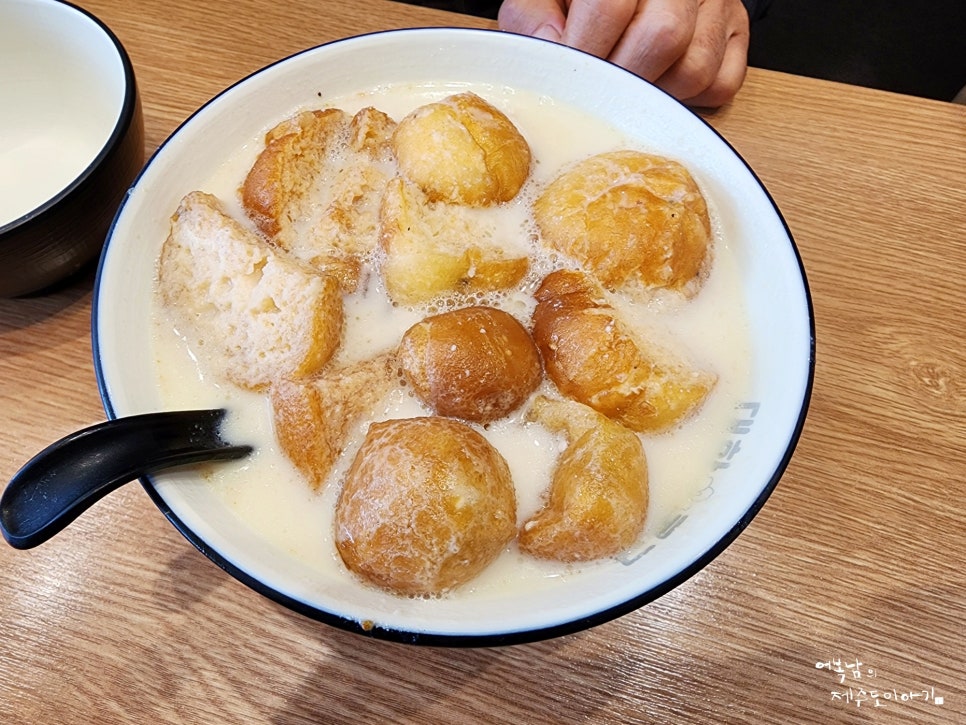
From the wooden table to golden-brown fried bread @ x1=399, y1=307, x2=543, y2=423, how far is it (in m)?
0.26

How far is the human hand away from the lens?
1.06 metres

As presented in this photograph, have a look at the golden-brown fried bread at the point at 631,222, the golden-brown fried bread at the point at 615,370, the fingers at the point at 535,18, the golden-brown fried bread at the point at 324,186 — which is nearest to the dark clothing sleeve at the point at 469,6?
the fingers at the point at 535,18

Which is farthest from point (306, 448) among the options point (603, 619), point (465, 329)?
point (603, 619)

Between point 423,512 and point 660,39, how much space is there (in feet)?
2.72

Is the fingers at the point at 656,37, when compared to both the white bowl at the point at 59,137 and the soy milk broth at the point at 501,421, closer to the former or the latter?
the soy milk broth at the point at 501,421

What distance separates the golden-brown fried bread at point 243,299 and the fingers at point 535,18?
644mm

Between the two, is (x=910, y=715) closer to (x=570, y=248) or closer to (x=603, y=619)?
(x=603, y=619)

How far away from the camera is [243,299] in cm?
73

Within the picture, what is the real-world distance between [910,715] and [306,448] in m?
0.65

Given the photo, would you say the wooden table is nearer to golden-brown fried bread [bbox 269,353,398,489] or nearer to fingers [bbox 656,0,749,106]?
golden-brown fried bread [bbox 269,353,398,489]

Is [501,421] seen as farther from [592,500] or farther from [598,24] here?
[598,24]

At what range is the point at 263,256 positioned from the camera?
0.74 metres

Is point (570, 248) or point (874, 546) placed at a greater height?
point (570, 248)

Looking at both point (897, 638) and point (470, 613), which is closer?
point (470, 613)
